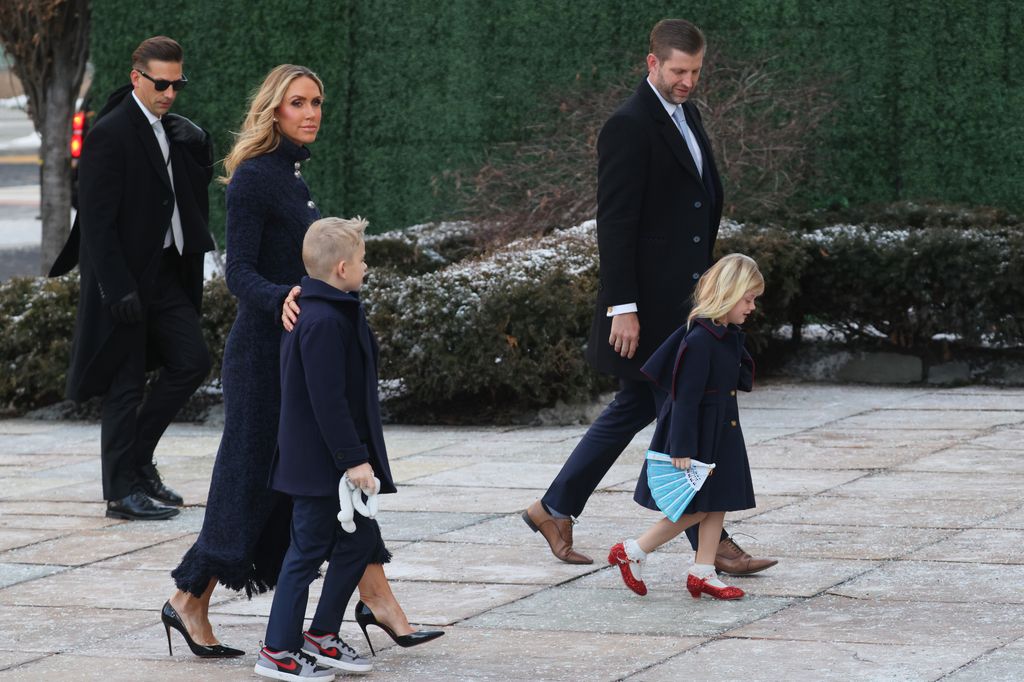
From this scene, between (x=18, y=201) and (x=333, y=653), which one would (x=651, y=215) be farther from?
(x=18, y=201)

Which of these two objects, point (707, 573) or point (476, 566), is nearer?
point (707, 573)

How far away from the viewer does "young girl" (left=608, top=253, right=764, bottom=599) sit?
5.01 meters

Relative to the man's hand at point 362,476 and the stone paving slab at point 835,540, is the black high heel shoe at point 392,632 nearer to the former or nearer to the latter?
the man's hand at point 362,476

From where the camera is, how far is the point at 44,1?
12.2 meters

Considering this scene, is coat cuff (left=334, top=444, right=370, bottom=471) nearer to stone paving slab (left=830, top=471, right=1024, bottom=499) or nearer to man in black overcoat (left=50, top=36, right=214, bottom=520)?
man in black overcoat (left=50, top=36, right=214, bottom=520)

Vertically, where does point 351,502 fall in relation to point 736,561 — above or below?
above

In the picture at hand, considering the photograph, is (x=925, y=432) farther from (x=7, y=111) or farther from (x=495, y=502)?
(x=7, y=111)

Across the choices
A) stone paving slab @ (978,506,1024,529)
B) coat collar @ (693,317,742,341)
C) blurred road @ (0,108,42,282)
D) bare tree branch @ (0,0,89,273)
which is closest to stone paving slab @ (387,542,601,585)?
coat collar @ (693,317,742,341)

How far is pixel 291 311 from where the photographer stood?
436 centimetres

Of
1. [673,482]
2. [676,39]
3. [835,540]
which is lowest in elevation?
[835,540]

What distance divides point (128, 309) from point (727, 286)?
8.32 ft

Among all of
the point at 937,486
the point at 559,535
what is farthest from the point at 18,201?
the point at 559,535

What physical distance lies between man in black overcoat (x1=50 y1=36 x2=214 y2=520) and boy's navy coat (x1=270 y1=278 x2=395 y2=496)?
233 centimetres

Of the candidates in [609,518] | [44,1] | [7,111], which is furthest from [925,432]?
[7,111]
